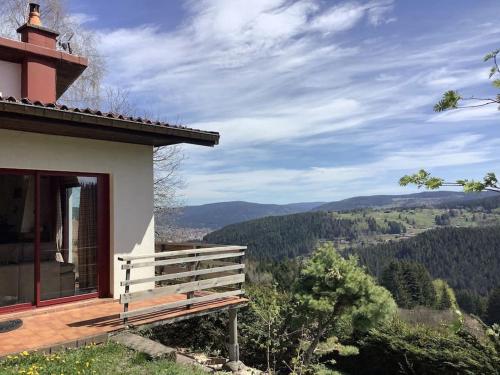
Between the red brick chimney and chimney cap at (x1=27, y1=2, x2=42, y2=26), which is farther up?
chimney cap at (x1=27, y1=2, x2=42, y2=26)

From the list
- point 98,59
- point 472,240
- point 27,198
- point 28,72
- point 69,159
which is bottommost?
point 472,240

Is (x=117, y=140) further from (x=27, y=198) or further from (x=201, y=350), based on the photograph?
(x=201, y=350)

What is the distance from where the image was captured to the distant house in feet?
23.8

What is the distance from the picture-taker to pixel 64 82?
41.6ft

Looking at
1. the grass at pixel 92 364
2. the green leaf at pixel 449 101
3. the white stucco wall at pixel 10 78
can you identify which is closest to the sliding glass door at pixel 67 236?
the grass at pixel 92 364

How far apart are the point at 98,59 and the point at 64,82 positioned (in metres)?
9.57

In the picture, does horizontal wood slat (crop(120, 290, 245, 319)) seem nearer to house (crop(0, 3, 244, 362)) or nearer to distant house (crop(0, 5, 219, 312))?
house (crop(0, 3, 244, 362))

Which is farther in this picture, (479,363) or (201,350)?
(201,350)

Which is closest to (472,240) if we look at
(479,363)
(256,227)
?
(256,227)

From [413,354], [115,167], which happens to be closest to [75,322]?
[115,167]

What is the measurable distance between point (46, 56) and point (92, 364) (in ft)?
26.1

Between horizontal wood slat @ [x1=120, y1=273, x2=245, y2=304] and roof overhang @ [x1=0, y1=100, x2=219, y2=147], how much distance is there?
2724 mm

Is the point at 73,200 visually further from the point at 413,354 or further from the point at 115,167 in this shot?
the point at 413,354

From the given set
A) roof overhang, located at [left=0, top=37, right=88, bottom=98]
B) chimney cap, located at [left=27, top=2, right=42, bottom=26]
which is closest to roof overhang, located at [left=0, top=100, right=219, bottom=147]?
roof overhang, located at [left=0, top=37, right=88, bottom=98]
